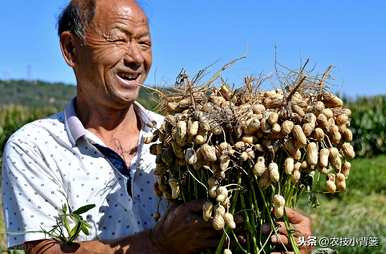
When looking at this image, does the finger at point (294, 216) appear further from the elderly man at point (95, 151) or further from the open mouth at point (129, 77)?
the open mouth at point (129, 77)

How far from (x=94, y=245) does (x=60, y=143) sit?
1.14ft

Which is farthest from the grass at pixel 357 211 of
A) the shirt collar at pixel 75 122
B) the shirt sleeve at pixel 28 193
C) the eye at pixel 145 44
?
the shirt sleeve at pixel 28 193

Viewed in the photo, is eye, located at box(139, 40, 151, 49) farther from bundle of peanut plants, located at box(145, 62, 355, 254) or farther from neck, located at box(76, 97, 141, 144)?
bundle of peanut plants, located at box(145, 62, 355, 254)

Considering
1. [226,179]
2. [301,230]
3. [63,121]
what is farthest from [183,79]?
[63,121]

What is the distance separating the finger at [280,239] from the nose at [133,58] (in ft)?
2.29

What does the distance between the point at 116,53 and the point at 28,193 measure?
459 millimetres

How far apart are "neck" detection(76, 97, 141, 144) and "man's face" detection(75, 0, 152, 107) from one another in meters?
0.05

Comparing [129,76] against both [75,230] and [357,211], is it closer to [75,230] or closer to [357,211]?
[75,230]

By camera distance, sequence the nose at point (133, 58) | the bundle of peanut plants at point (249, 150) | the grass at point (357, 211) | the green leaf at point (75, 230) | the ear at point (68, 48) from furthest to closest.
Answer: the grass at point (357, 211), the ear at point (68, 48), the nose at point (133, 58), the green leaf at point (75, 230), the bundle of peanut plants at point (249, 150)

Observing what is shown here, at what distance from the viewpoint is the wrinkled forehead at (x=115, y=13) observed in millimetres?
2135

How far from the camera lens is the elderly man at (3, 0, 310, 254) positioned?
1.97 meters

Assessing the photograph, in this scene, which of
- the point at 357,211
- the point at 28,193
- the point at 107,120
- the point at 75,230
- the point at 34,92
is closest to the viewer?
the point at 75,230

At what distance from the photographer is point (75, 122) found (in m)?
2.15

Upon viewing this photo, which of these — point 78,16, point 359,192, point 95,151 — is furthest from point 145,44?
point 359,192
